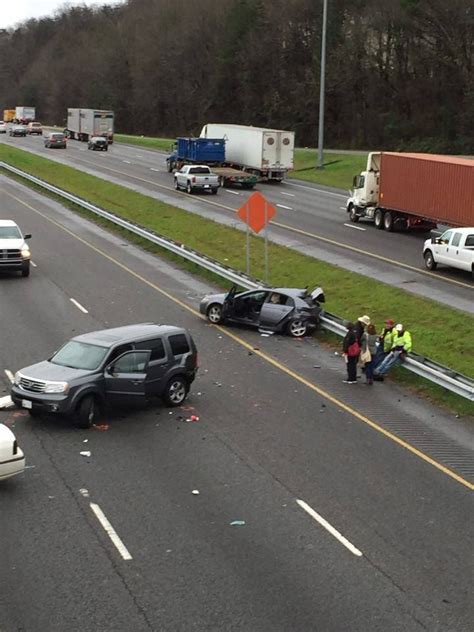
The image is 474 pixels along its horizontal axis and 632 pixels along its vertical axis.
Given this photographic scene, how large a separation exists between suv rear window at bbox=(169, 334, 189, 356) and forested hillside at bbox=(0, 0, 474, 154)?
61825mm

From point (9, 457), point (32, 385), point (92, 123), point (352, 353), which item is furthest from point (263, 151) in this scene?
point (9, 457)

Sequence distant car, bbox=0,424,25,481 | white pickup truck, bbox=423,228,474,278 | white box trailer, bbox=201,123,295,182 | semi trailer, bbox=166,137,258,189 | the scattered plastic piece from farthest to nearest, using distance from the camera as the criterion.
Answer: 1. semi trailer, bbox=166,137,258,189
2. white box trailer, bbox=201,123,295,182
3. white pickup truck, bbox=423,228,474,278
4. the scattered plastic piece
5. distant car, bbox=0,424,25,481

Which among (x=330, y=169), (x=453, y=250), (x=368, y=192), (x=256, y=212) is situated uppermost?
(x=330, y=169)

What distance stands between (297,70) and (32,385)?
319ft

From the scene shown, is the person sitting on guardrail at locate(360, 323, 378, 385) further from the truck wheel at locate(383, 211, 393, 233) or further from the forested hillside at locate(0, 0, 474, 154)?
the forested hillside at locate(0, 0, 474, 154)

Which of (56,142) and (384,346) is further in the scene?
(56,142)

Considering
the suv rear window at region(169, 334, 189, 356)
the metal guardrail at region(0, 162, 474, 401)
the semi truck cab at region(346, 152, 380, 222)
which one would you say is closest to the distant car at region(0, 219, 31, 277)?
the metal guardrail at region(0, 162, 474, 401)

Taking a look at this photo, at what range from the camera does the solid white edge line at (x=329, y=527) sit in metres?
11.6

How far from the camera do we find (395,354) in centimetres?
2022

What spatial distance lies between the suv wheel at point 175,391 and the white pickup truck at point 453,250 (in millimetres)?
15183

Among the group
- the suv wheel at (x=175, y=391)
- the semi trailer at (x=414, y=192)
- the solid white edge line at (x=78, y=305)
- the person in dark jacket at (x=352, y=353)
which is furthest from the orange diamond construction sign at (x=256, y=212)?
the suv wheel at (x=175, y=391)

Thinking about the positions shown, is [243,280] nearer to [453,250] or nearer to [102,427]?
[453,250]

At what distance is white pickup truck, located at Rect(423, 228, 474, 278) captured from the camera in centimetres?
3050

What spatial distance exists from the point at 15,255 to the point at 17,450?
18428mm
